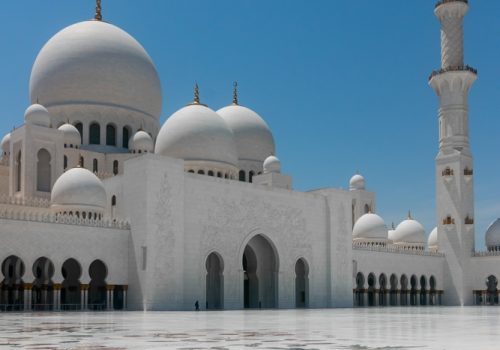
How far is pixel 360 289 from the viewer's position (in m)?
32.1

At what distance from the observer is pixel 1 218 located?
19.3 meters

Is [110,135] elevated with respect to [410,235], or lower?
elevated

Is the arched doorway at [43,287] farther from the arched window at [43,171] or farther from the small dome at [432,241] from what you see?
the small dome at [432,241]

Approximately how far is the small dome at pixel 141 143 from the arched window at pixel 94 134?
1.39 metres

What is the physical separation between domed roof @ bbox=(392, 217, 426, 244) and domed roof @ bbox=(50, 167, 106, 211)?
20826 mm

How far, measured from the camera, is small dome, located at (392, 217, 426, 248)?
1518 inches

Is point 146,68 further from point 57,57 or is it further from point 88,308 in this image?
point 88,308

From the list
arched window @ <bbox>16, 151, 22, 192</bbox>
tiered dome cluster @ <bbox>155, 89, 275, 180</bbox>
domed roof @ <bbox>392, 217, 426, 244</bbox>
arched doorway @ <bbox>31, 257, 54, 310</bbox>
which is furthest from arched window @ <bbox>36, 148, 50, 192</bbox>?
domed roof @ <bbox>392, 217, 426, 244</bbox>

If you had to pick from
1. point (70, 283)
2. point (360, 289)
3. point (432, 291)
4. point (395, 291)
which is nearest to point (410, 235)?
point (432, 291)

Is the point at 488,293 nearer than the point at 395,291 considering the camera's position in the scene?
No

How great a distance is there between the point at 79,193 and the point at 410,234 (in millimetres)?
21902

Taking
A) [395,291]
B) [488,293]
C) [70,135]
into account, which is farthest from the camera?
[488,293]

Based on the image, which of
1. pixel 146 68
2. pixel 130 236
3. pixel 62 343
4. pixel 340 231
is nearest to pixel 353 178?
pixel 340 231

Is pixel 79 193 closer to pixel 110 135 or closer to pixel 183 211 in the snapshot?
pixel 183 211
